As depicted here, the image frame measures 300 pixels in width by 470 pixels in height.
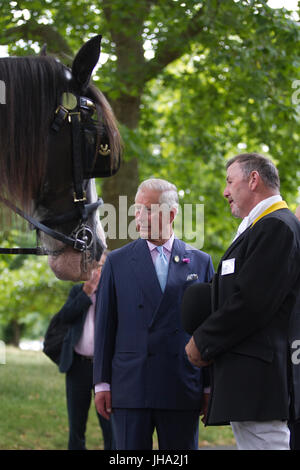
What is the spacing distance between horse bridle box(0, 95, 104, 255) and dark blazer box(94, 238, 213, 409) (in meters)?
0.81

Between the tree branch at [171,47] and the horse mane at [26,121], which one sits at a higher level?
the tree branch at [171,47]

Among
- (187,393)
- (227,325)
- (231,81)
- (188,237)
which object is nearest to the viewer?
(227,325)

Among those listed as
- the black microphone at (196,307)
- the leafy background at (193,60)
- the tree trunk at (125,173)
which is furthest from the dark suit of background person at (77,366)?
the tree trunk at (125,173)

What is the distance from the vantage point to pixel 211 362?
9.70 feet

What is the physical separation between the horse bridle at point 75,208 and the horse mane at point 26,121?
0.04 m

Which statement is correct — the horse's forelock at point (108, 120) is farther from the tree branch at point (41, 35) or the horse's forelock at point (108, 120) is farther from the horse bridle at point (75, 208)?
the tree branch at point (41, 35)

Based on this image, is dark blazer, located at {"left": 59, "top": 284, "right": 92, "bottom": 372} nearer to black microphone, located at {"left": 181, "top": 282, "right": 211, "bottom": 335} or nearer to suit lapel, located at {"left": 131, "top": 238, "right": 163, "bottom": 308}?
suit lapel, located at {"left": 131, "top": 238, "right": 163, "bottom": 308}

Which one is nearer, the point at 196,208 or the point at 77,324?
the point at 77,324

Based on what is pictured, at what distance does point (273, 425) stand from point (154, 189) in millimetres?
1529

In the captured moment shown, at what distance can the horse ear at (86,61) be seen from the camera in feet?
8.44

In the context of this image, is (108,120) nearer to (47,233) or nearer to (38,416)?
(47,233)

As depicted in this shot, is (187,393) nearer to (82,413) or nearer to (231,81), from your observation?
(82,413)

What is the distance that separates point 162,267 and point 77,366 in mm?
2155
